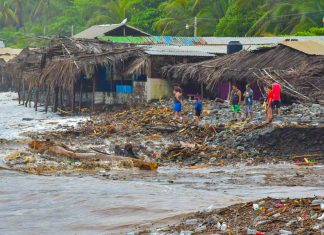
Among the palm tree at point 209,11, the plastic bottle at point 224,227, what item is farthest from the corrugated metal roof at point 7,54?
the plastic bottle at point 224,227

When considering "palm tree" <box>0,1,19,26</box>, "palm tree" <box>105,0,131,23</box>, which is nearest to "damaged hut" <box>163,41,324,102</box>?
"palm tree" <box>105,0,131,23</box>

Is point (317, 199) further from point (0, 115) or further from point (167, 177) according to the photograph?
point (0, 115)

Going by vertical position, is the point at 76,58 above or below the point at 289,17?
below

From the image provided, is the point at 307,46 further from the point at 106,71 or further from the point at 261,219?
the point at 261,219

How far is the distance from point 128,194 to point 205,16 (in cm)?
4147

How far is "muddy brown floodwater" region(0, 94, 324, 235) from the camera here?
11766mm

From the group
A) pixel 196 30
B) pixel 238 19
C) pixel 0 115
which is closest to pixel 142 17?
pixel 196 30

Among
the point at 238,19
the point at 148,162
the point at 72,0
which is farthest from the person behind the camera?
the point at 72,0

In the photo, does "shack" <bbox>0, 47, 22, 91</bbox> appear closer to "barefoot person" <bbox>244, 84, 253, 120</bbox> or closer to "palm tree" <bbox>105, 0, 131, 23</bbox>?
"palm tree" <bbox>105, 0, 131, 23</bbox>

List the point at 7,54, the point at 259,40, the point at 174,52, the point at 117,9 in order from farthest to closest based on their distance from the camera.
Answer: the point at 7,54
the point at 117,9
the point at 259,40
the point at 174,52

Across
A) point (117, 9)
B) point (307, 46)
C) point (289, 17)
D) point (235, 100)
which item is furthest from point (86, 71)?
point (117, 9)

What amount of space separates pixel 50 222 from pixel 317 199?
408 cm

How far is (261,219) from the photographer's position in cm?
946

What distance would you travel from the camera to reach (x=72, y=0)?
281ft
